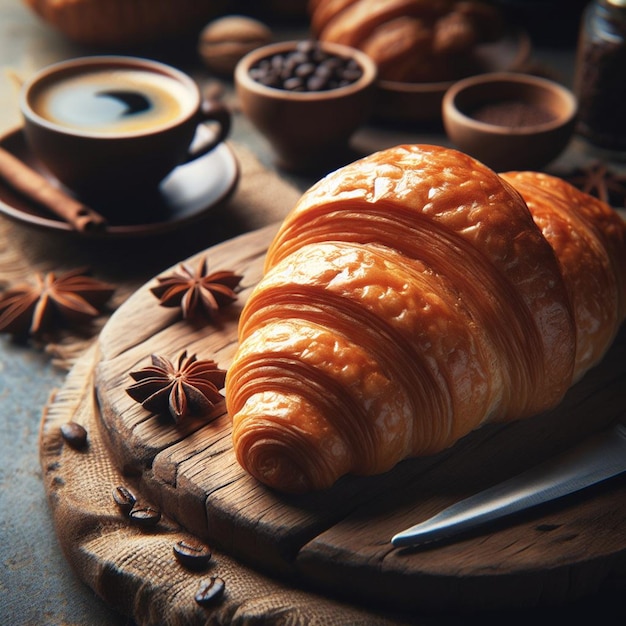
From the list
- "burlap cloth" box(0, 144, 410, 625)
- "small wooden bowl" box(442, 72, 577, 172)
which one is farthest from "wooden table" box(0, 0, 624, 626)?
"small wooden bowl" box(442, 72, 577, 172)

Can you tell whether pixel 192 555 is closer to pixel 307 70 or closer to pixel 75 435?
pixel 75 435

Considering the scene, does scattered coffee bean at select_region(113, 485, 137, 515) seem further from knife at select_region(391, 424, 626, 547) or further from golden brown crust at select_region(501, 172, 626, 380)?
golden brown crust at select_region(501, 172, 626, 380)

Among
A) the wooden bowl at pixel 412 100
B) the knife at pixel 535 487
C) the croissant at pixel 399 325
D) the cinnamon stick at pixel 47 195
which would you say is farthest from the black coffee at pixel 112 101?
the knife at pixel 535 487

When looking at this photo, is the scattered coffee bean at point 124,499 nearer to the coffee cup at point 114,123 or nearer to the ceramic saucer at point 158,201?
the ceramic saucer at point 158,201

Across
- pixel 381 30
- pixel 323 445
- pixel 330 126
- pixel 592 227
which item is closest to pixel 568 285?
pixel 592 227

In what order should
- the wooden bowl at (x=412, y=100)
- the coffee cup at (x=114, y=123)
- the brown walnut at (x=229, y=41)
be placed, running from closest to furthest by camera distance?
the coffee cup at (x=114, y=123)
the wooden bowl at (x=412, y=100)
the brown walnut at (x=229, y=41)

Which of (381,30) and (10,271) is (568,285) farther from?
(381,30)
